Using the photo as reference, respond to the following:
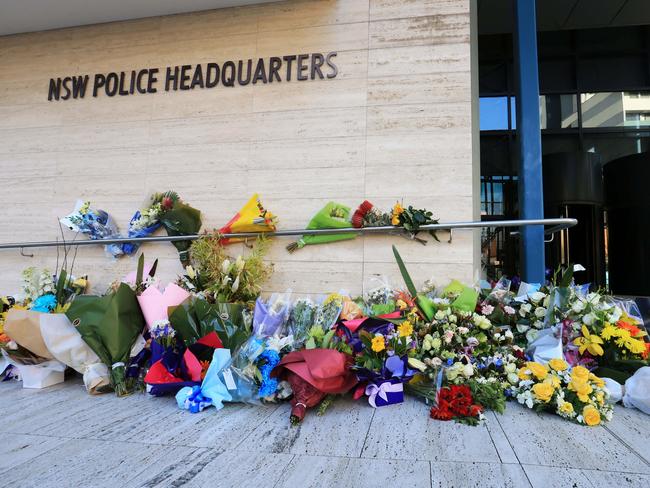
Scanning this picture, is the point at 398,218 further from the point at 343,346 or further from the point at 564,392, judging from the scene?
the point at 564,392

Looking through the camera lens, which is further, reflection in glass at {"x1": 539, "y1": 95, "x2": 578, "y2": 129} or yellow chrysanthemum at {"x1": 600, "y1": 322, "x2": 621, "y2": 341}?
reflection in glass at {"x1": 539, "y1": 95, "x2": 578, "y2": 129}

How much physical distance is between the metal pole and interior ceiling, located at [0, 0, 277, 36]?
2.44 meters

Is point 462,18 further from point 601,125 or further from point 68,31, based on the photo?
point 601,125

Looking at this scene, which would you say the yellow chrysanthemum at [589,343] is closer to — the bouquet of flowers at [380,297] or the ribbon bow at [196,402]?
the bouquet of flowers at [380,297]

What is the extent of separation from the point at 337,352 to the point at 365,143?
6.84ft

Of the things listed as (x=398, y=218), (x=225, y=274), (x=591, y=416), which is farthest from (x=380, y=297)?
(x=591, y=416)

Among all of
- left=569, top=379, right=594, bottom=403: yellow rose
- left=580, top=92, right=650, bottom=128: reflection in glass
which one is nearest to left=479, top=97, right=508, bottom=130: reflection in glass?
left=580, top=92, right=650, bottom=128: reflection in glass

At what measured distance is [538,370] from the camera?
7.98 feet

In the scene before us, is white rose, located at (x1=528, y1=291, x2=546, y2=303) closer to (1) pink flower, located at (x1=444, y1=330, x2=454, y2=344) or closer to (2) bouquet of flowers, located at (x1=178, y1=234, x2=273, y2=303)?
(1) pink flower, located at (x1=444, y1=330, x2=454, y2=344)

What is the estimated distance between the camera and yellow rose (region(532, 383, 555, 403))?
2340 millimetres

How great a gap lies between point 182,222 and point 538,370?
10.3ft

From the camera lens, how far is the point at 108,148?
4465mm

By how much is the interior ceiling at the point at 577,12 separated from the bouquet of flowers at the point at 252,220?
4.48 meters

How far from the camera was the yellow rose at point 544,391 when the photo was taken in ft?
7.68
